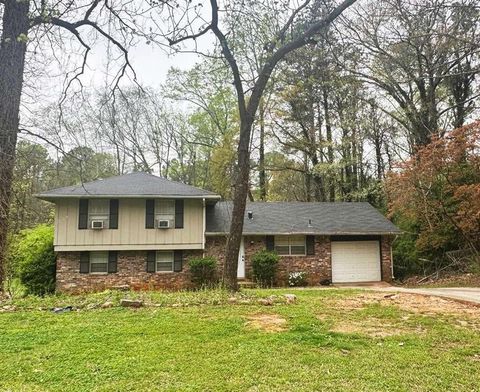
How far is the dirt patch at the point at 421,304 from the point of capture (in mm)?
6878

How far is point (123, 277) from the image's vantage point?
1486cm

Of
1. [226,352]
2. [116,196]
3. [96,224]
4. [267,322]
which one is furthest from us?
[96,224]

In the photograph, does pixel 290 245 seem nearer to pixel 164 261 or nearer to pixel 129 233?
pixel 164 261

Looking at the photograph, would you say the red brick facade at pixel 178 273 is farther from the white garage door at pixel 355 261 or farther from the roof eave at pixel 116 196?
the roof eave at pixel 116 196

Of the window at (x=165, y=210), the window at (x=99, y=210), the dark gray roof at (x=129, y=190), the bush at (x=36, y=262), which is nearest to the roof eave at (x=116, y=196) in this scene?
the dark gray roof at (x=129, y=190)

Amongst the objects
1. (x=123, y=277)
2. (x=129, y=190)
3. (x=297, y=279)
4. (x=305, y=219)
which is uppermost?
(x=129, y=190)

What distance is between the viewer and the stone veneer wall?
14500 millimetres

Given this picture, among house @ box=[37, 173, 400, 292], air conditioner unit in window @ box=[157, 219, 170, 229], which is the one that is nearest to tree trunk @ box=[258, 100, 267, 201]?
house @ box=[37, 173, 400, 292]

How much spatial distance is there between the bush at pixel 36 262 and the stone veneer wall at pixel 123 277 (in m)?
0.37

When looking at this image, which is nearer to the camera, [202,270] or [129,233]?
[202,270]

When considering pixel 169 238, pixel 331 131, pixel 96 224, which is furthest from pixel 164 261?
pixel 331 131

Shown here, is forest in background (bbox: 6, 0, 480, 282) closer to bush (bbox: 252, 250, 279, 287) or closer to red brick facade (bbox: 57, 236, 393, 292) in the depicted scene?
red brick facade (bbox: 57, 236, 393, 292)

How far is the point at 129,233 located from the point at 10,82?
29.5 ft

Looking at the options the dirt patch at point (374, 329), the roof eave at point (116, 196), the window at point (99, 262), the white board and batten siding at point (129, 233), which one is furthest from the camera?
the window at point (99, 262)
